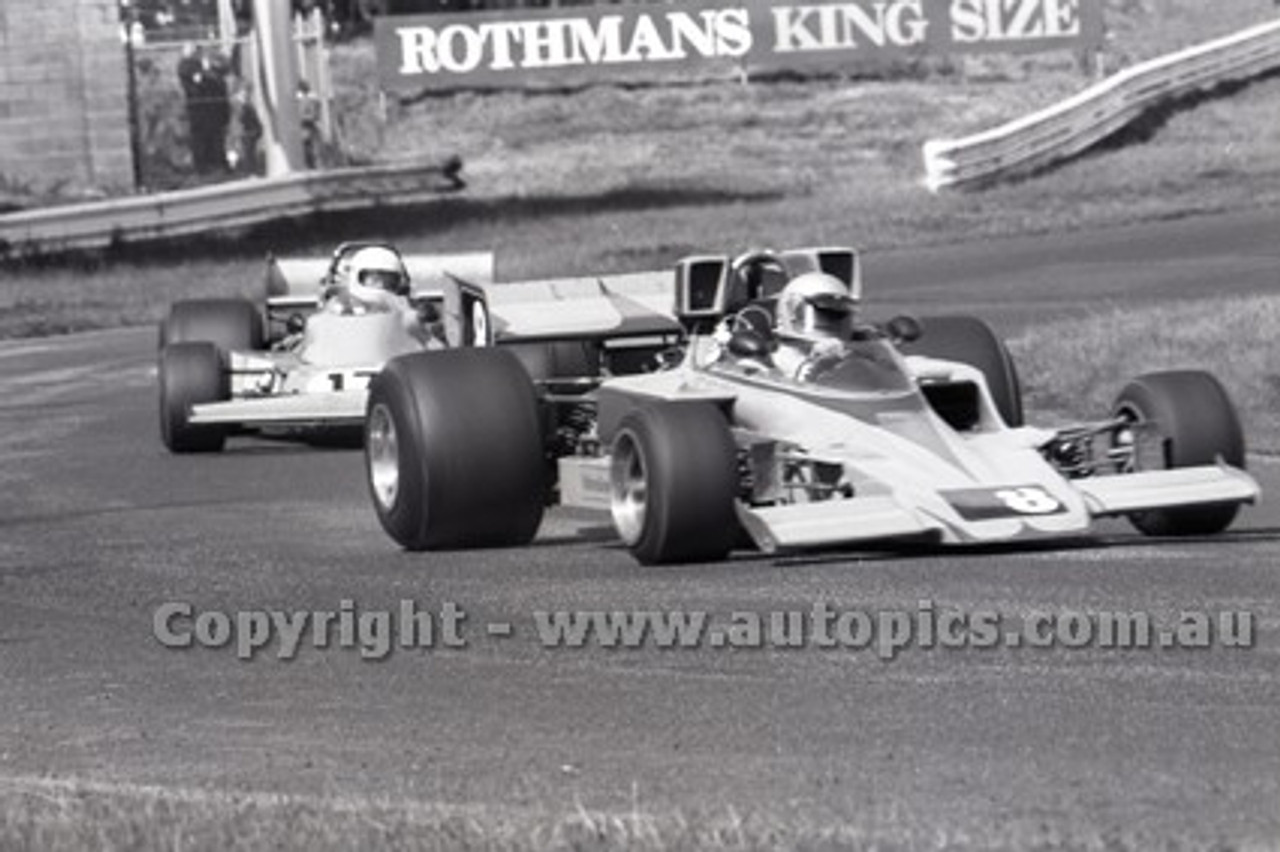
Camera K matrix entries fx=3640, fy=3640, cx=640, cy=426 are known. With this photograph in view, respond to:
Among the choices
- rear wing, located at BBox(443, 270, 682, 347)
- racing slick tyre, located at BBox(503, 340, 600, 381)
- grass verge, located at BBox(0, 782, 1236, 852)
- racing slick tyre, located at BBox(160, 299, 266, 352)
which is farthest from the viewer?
racing slick tyre, located at BBox(160, 299, 266, 352)

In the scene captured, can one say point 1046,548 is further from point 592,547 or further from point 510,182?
point 510,182

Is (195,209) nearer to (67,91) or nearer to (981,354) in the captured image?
(67,91)

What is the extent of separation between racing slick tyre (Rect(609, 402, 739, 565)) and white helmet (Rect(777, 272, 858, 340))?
0.96 metres

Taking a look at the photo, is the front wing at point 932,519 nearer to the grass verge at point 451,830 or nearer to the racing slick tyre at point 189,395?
the grass verge at point 451,830

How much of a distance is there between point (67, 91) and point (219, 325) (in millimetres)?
18337

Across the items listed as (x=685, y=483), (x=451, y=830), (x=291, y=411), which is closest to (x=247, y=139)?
(x=291, y=411)

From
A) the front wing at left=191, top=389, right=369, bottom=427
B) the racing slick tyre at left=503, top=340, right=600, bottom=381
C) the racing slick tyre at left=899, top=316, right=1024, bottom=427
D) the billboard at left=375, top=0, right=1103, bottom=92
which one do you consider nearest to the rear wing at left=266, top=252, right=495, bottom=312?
the front wing at left=191, top=389, right=369, bottom=427

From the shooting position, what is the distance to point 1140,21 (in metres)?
47.4

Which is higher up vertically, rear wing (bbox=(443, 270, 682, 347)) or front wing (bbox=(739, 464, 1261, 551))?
rear wing (bbox=(443, 270, 682, 347))

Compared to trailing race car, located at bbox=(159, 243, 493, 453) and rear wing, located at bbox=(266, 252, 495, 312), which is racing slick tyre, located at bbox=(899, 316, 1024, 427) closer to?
trailing race car, located at bbox=(159, 243, 493, 453)

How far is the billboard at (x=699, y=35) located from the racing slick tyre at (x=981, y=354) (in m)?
26.1

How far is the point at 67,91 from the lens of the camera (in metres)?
37.1

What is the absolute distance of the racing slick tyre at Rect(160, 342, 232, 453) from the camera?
17.9 meters

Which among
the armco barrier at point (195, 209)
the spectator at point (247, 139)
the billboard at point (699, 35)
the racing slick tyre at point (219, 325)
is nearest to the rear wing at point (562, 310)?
the racing slick tyre at point (219, 325)
